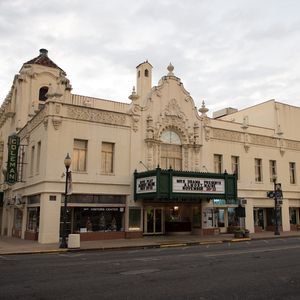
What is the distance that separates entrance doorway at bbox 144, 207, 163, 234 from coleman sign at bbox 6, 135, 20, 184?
10.8 m

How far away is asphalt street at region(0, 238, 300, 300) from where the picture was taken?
896 centimetres

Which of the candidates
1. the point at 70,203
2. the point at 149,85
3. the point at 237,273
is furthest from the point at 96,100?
the point at 237,273

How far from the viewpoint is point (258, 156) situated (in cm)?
3744

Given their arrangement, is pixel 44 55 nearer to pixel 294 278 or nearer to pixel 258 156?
pixel 258 156

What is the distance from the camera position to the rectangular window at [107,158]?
95.2ft

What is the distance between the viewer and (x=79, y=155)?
28.1 m

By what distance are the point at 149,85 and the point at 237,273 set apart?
24.2 metres

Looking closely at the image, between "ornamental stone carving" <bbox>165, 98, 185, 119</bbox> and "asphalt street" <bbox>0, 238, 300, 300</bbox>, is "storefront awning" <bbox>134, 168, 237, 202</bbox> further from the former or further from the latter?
"asphalt street" <bbox>0, 238, 300, 300</bbox>

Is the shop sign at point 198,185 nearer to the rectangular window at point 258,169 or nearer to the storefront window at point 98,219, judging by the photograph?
the storefront window at point 98,219

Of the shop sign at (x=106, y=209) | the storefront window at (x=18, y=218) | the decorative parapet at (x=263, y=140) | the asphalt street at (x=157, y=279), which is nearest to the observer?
the asphalt street at (x=157, y=279)

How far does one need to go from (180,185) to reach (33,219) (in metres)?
11.2

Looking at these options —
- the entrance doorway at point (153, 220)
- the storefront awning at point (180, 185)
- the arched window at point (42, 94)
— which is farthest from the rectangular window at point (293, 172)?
the arched window at point (42, 94)

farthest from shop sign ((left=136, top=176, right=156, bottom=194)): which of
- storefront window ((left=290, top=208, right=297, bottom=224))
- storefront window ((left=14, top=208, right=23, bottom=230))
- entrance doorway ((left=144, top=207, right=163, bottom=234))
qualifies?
storefront window ((left=290, top=208, right=297, bottom=224))

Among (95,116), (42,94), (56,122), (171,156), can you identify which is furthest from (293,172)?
(42,94)
